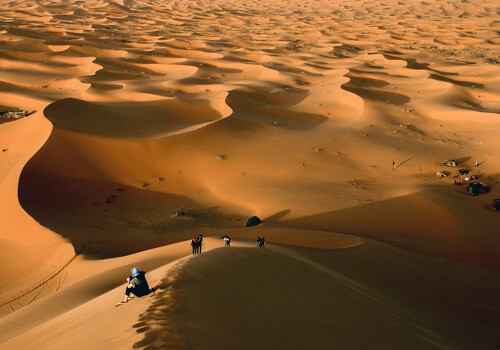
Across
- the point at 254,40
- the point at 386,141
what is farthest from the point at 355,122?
the point at 254,40

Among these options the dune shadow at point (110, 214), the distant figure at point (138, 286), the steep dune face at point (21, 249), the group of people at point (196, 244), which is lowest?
the dune shadow at point (110, 214)

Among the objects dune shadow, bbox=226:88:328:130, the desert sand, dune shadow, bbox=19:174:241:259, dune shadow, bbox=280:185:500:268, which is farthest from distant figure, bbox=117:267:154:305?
dune shadow, bbox=226:88:328:130

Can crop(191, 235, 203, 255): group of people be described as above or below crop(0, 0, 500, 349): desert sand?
above

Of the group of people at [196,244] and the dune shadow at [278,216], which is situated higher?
the group of people at [196,244]

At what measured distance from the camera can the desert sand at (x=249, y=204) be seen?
10.6ft

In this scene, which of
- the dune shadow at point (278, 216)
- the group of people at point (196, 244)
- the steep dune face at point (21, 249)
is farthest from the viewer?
the dune shadow at point (278, 216)

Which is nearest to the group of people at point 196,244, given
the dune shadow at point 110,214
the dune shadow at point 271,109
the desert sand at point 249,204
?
the desert sand at point 249,204

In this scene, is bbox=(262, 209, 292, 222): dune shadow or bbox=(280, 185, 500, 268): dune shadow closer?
bbox=(280, 185, 500, 268): dune shadow

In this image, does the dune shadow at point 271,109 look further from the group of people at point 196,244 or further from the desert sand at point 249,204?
the group of people at point 196,244

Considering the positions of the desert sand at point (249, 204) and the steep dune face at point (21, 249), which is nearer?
the desert sand at point (249, 204)

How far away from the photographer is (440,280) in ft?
16.9

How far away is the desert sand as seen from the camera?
323 cm

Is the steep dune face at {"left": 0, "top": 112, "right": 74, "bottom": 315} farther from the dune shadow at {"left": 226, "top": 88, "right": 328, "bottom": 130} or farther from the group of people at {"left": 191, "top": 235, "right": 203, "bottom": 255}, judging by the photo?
the dune shadow at {"left": 226, "top": 88, "right": 328, "bottom": 130}

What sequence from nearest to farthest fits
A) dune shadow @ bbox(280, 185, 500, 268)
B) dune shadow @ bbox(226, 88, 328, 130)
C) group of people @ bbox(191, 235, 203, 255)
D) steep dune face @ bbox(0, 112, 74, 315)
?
group of people @ bbox(191, 235, 203, 255), steep dune face @ bbox(0, 112, 74, 315), dune shadow @ bbox(280, 185, 500, 268), dune shadow @ bbox(226, 88, 328, 130)
